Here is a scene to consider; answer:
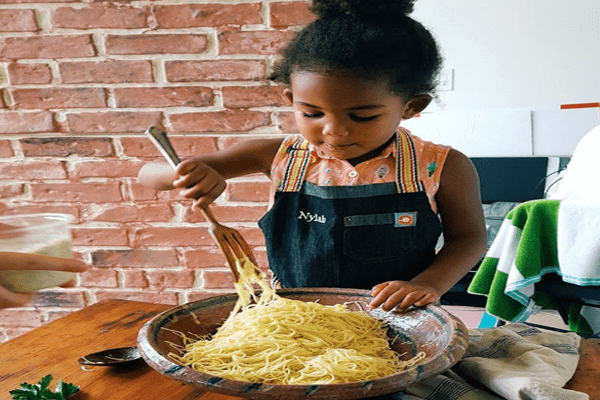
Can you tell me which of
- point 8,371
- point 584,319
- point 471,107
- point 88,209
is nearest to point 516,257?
point 584,319

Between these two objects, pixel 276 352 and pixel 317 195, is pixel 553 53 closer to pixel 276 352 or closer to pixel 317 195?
pixel 317 195

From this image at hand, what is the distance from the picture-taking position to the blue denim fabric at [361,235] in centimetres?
110

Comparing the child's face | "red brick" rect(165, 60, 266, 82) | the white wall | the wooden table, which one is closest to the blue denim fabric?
the child's face

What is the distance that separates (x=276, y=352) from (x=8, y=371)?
449 mm

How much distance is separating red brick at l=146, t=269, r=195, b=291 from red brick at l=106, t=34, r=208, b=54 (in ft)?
2.24

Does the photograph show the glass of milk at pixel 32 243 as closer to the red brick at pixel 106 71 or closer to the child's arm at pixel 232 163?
the child's arm at pixel 232 163

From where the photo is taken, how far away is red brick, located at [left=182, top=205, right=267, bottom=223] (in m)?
1.55

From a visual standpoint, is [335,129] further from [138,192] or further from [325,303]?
[138,192]

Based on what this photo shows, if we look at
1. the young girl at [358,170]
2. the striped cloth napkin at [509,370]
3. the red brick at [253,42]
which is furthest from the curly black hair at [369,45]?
the striped cloth napkin at [509,370]

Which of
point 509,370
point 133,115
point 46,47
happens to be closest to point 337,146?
point 509,370

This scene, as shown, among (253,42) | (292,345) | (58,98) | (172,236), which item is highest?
(253,42)

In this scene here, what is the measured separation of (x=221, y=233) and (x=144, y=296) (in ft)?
2.98

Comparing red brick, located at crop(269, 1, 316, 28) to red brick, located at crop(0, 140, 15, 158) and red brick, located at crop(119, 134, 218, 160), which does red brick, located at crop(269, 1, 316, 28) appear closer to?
red brick, located at crop(119, 134, 218, 160)

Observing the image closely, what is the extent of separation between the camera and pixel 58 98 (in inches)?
60.5
